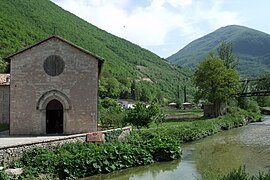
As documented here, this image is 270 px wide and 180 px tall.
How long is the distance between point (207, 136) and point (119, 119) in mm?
10140

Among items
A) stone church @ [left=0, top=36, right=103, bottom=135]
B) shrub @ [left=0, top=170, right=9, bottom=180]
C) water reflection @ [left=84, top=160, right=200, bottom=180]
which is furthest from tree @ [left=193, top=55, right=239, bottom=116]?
shrub @ [left=0, top=170, right=9, bottom=180]

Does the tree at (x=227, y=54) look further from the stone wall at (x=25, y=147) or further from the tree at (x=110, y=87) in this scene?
the stone wall at (x=25, y=147)

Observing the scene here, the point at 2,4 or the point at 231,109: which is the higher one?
the point at 2,4

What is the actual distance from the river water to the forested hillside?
36.5 metres

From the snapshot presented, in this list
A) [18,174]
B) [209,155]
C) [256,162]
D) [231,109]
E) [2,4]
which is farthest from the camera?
[2,4]

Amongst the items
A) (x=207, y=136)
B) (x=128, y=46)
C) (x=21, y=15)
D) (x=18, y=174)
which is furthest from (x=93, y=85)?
(x=128, y=46)

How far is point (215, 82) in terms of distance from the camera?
180ft

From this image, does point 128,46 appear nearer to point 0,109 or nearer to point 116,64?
point 116,64

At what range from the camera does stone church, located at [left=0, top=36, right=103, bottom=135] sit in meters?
27.1

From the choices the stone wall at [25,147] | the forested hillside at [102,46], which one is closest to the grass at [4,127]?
the stone wall at [25,147]

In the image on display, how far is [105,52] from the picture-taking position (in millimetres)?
93750

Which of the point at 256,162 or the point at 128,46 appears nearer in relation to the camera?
the point at 256,162

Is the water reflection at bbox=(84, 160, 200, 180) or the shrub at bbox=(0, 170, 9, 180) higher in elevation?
the shrub at bbox=(0, 170, 9, 180)

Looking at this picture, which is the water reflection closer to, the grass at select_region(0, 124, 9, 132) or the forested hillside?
the grass at select_region(0, 124, 9, 132)
